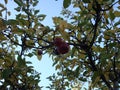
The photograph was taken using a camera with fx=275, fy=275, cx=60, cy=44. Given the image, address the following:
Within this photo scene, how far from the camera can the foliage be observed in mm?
3326

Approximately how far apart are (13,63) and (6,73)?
18.4 inches

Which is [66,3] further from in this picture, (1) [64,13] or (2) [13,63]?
(1) [64,13]

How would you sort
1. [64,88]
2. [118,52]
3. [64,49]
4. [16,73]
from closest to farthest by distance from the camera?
[64,49] → [118,52] → [16,73] → [64,88]

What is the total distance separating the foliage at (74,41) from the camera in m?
3.33

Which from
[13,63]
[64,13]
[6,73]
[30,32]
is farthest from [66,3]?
[64,13]

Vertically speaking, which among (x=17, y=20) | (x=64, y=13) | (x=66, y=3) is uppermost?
(x=64, y=13)

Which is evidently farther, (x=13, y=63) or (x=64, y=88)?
(x=64, y=88)

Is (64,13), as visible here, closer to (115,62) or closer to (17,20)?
(115,62)

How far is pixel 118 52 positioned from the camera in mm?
3551

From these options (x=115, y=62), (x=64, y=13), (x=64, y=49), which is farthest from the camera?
(x=64, y=13)

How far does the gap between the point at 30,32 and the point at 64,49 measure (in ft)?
2.59

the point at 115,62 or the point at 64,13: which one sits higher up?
the point at 64,13

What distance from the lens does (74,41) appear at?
156 inches

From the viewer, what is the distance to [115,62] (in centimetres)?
391
